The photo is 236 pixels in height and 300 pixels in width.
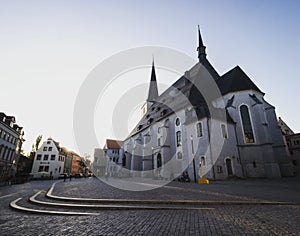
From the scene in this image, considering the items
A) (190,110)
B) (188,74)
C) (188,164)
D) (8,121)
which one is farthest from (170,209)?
(188,74)

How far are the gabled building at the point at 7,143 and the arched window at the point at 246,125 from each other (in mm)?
33310

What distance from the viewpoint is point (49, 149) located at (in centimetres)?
4378

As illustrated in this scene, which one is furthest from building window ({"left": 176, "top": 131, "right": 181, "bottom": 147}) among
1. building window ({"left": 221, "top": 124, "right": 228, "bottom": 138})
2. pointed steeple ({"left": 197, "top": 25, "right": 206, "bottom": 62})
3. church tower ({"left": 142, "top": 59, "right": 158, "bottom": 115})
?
church tower ({"left": 142, "top": 59, "right": 158, "bottom": 115})

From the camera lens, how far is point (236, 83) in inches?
1059

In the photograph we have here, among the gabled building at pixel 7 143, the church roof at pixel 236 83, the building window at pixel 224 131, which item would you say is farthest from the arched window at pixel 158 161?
the gabled building at pixel 7 143

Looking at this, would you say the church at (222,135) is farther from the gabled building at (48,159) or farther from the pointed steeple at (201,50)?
the gabled building at (48,159)

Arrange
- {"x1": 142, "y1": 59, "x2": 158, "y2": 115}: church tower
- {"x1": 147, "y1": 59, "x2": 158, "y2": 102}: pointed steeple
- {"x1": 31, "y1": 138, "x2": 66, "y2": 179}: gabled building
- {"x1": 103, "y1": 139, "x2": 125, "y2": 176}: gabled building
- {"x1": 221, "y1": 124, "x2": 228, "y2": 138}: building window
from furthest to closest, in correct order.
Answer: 1. {"x1": 103, "y1": 139, "x2": 125, "y2": 176}: gabled building
2. {"x1": 147, "y1": 59, "x2": 158, "y2": 102}: pointed steeple
3. {"x1": 142, "y1": 59, "x2": 158, "y2": 115}: church tower
4. {"x1": 31, "y1": 138, "x2": 66, "y2": 179}: gabled building
5. {"x1": 221, "y1": 124, "x2": 228, "y2": 138}: building window

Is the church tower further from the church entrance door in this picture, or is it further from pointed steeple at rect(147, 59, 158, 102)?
the church entrance door

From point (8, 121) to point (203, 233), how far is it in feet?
105

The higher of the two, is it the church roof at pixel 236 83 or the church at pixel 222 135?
the church roof at pixel 236 83

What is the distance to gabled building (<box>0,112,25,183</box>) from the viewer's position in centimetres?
2404

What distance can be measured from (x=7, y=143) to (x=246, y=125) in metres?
35.9

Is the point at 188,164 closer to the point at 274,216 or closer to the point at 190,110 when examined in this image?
the point at 190,110

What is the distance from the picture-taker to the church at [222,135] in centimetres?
2144
